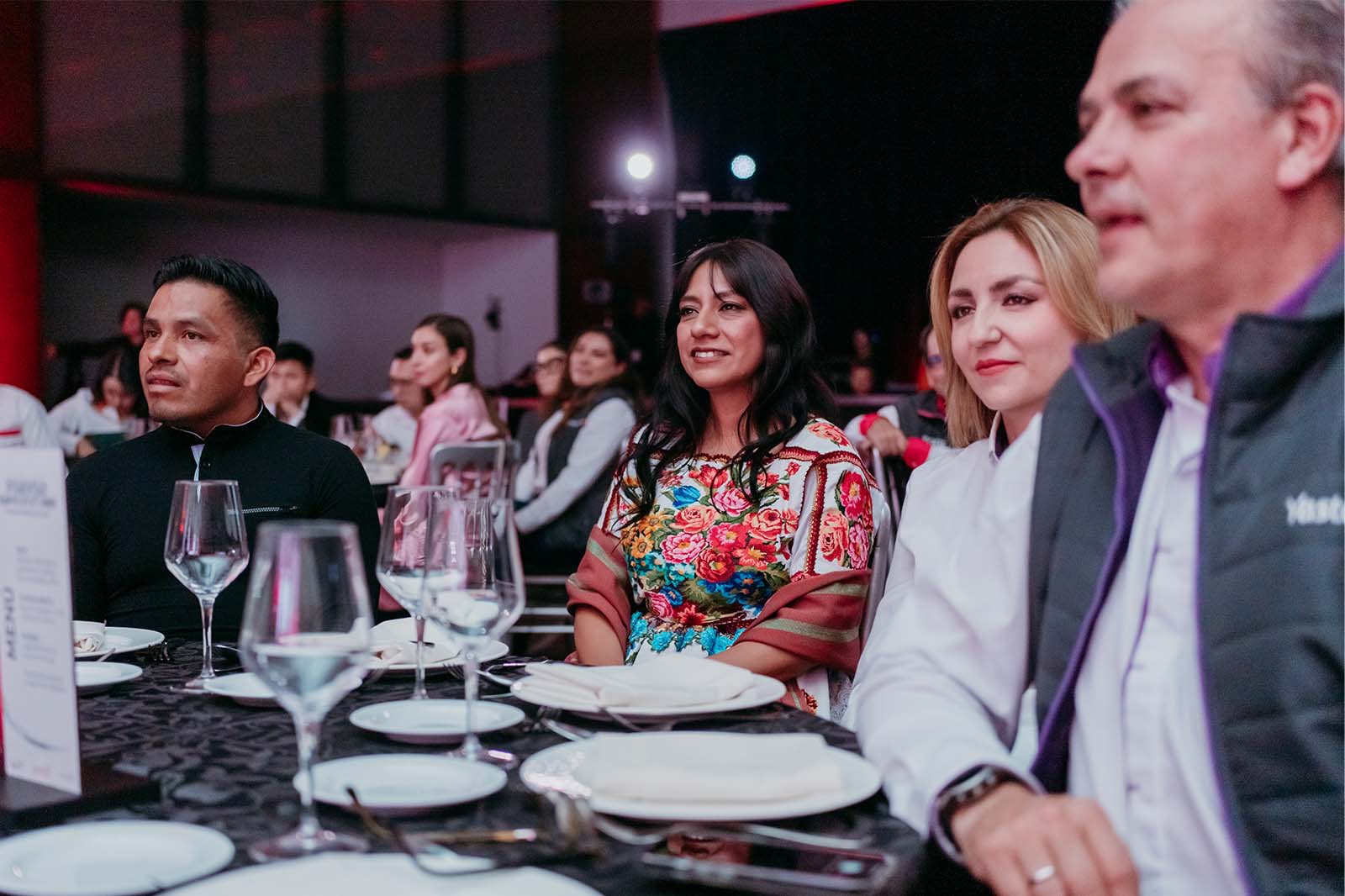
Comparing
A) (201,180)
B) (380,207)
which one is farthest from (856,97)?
(201,180)

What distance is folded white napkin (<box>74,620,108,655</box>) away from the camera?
164 cm

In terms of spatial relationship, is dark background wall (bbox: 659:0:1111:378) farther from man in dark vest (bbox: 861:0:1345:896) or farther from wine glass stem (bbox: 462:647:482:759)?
wine glass stem (bbox: 462:647:482:759)

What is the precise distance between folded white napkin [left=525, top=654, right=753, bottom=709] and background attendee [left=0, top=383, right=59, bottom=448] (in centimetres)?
383

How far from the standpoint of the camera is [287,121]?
9914 mm

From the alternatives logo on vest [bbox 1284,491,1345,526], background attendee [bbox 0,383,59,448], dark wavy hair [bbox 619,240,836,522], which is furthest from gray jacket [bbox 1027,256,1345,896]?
background attendee [bbox 0,383,59,448]

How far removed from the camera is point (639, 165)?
12289 millimetres

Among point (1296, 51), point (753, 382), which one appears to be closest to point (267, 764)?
point (1296, 51)

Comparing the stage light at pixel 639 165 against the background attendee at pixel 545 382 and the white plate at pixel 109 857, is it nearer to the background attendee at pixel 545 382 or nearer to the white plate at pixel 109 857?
the background attendee at pixel 545 382

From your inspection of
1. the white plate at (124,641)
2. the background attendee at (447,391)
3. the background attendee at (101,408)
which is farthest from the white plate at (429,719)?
the background attendee at (101,408)

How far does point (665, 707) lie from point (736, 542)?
3.50 feet

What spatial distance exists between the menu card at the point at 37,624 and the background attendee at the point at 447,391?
160 inches

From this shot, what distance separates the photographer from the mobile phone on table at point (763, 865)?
84 cm

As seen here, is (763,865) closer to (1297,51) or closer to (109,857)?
(109,857)

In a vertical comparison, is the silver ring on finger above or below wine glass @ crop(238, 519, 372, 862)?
below
